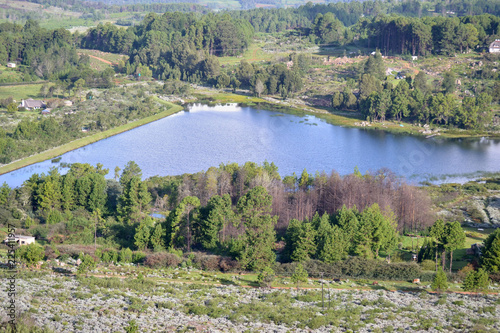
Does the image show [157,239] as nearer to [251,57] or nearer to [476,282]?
[476,282]

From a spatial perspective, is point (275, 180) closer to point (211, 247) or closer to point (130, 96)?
point (211, 247)

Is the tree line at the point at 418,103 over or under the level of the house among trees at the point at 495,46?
under

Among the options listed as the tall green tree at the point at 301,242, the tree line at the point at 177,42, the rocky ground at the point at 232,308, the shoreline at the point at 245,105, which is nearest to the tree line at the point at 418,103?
the shoreline at the point at 245,105

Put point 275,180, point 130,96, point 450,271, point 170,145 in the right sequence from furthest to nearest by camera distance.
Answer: point 130,96, point 170,145, point 275,180, point 450,271

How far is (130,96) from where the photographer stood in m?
65.8

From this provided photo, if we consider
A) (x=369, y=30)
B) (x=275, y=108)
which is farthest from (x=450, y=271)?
(x=369, y=30)

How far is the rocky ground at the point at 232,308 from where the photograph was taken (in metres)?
18.2

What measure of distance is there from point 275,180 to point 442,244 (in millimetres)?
11646

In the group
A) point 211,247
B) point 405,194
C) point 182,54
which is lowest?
point 211,247

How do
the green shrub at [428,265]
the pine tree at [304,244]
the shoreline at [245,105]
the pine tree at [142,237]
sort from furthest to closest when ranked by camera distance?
the shoreline at [245,105], the pine tree at [142,237], the pine tree at [304,244], the green shrub at [428,265]

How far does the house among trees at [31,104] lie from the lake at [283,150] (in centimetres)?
1056

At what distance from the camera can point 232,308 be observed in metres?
20.1

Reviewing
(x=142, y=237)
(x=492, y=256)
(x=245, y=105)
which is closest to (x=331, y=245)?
(x=492, y=256)

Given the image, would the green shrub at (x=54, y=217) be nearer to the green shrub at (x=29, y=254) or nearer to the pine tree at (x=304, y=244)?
the green shrub at (x=29, y=254)
